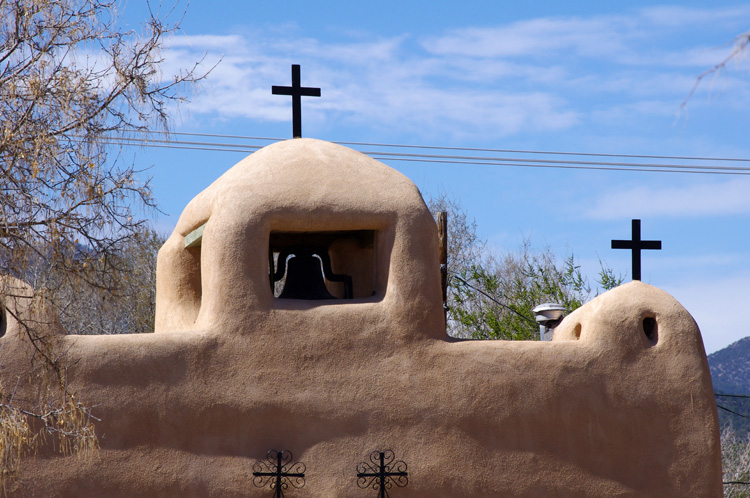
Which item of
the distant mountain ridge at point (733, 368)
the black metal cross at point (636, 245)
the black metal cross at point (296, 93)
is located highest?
the black metal cross at point (296, 93)

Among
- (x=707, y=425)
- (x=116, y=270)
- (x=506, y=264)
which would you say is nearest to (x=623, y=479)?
(x=707, y=425)

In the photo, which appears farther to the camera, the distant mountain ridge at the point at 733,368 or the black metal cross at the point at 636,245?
Result: the distant mountain ridge at the point at 733,368

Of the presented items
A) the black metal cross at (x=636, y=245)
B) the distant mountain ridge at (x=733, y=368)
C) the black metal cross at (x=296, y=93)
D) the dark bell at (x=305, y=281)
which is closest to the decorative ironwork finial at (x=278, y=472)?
the dark bell at (x=305, y=281)

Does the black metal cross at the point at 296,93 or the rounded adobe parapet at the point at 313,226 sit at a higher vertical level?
the black metal cross at the point at 296,93

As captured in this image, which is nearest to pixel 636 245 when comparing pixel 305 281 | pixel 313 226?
pixel 305 281

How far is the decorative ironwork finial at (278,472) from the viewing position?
26.2 ft

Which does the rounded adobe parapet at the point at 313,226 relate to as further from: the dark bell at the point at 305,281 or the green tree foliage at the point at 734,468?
the green tree foliage at the point at 734,468

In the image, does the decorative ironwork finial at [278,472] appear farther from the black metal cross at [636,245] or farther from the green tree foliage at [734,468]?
the green tree foliage at [734,468]

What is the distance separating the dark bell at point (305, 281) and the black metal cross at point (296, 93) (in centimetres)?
136

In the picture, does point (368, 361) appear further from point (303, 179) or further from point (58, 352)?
point (58, 352)

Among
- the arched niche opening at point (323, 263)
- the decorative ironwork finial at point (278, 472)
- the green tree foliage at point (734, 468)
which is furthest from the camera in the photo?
the green tree foliage at point (734, 468)

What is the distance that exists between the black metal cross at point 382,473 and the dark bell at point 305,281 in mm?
1866

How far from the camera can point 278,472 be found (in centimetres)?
799

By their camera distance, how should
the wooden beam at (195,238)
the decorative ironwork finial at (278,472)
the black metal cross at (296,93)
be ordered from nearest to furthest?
the decorative ironwork finial at (278,472) < the wooden beam at (195,238) < the black metal cross at (296,93)
